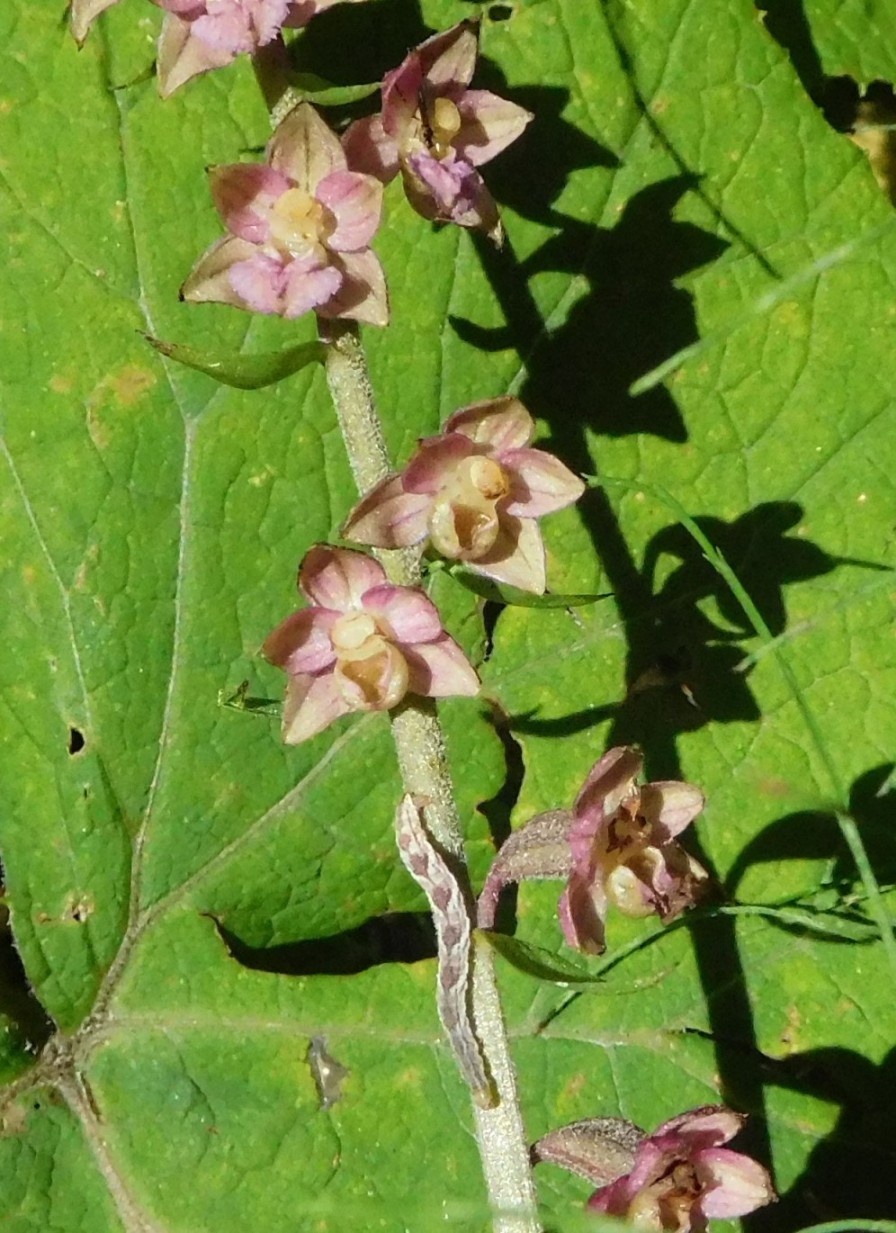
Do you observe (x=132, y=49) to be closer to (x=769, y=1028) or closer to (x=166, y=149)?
(x=166, y=149)

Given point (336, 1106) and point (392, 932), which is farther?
point (392, 932)

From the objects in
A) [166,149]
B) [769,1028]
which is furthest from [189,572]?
[769,1028]

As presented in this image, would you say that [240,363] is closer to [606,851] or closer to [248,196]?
[248,196]

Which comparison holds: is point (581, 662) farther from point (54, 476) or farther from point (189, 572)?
point (54, 476)

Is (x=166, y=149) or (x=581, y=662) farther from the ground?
(x=166, y=149)

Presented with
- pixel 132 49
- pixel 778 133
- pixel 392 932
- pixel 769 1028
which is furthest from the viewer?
pixel 392 932

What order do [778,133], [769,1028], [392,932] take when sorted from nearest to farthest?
[778,133], [769,1028], [392,932]

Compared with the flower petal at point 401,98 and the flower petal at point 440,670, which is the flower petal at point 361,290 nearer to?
the flower petal at point 401,98

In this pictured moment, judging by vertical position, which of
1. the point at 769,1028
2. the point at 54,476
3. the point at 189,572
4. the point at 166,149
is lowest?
the point at 769,1028
